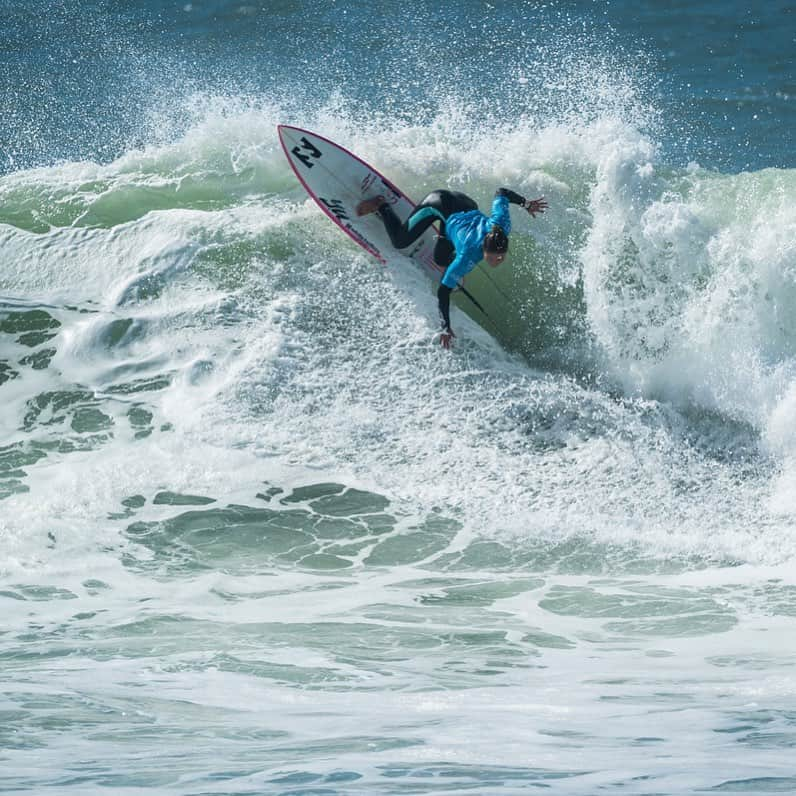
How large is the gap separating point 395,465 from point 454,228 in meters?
2.35

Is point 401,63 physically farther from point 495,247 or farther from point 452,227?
point 495,247

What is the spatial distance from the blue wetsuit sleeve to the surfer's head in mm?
314

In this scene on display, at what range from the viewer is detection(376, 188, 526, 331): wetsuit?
902 cm

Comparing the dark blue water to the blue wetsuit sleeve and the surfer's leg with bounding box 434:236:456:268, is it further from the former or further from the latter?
the blue wetsuit sleeve

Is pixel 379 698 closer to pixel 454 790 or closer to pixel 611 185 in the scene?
pixel 454 790

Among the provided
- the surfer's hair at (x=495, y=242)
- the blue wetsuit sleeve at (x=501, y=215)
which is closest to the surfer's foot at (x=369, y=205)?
the blue wetsuit sleeve at (x=501, y=215)

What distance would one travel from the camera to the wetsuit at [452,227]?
29.6ft

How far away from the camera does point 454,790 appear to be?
3924 millimetres

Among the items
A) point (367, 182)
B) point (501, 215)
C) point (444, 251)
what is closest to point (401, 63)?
point (367, 182)

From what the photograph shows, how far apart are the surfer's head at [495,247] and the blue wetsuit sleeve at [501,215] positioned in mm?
314

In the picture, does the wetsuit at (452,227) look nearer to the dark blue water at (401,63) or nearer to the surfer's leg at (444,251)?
the surfer's leg at (444,251)

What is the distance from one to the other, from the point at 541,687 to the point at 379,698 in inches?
33.3

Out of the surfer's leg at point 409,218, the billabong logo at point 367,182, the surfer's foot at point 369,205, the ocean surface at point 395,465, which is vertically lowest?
the ocean surface at point 395,465

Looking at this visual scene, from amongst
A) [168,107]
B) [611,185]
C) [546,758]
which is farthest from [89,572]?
[168,107]
